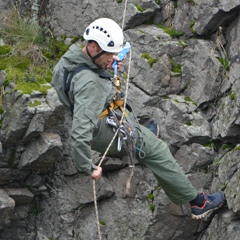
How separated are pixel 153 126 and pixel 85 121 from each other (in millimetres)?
2505

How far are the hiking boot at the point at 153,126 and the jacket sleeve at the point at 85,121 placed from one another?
7.05 feet

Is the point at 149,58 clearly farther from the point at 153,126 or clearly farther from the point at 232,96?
the point at 232,96

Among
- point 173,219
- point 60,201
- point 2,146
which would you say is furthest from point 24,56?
point 173,219

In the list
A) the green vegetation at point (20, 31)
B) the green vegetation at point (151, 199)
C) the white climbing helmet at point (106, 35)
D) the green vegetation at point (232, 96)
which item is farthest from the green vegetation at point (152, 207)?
the green vegetation at point (20, 31)

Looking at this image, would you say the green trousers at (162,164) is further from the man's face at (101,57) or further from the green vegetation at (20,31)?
the green vegetation at (20,31)

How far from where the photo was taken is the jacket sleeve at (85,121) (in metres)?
9.63

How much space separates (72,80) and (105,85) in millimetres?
473

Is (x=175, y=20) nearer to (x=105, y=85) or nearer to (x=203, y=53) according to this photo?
(x=203, y=53)

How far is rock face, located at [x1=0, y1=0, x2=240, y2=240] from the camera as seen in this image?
11906 millimetres

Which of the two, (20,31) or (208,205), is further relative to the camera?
(20,31)

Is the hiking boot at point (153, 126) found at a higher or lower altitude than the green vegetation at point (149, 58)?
lower

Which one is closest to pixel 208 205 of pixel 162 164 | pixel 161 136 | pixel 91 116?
pixel 162 164

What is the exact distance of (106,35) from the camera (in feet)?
32.9

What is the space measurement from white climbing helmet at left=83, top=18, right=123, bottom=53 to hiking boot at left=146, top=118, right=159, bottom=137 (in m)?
2.13
